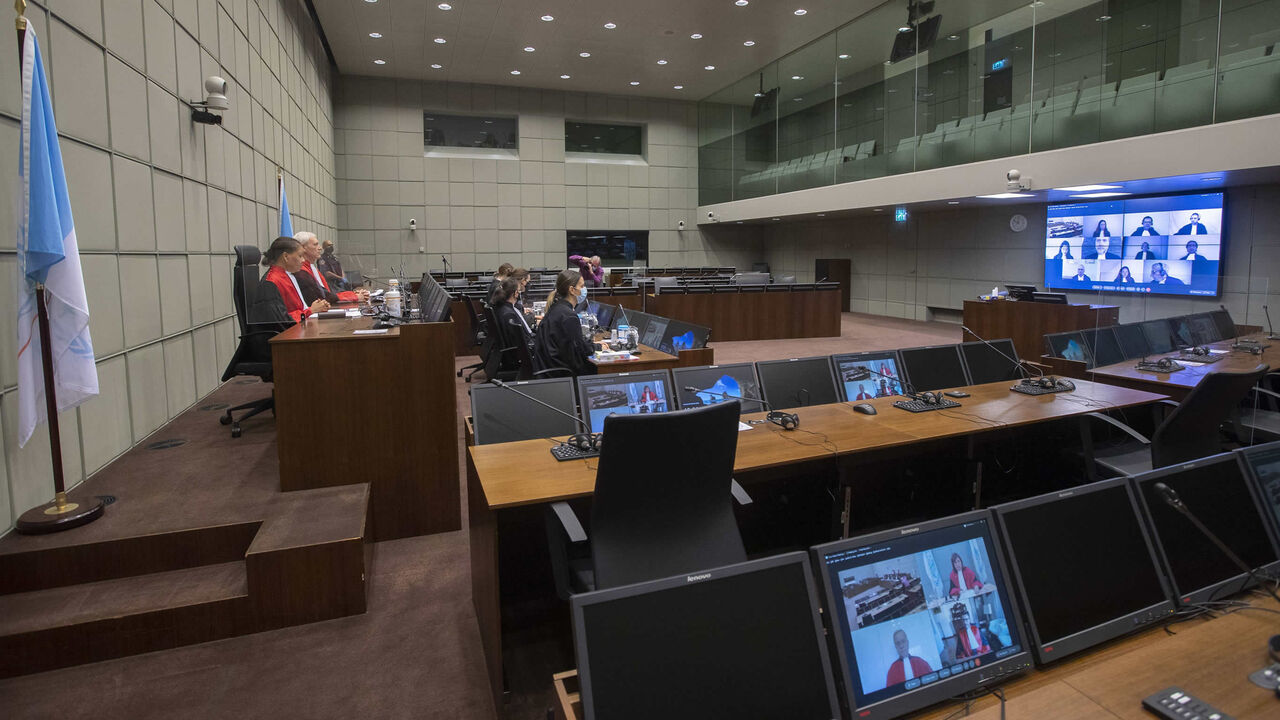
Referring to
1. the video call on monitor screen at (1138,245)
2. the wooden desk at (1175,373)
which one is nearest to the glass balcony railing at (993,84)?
the video call on monitor screen at (1138,245)

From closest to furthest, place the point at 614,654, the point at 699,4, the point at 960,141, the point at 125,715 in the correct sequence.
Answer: the point at 614,654, the point at 125,715, the point at 960,141, the point at 699,4

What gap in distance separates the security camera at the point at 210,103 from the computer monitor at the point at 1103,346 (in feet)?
21.7

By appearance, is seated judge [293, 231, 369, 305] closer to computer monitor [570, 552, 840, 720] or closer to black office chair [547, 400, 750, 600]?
black office chair [547, 400, 750, 600]

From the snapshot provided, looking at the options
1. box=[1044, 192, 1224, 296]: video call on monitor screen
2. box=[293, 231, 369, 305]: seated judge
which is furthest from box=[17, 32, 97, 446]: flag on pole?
box=[1044, 192, 1224, 296]: video call on monitor screen

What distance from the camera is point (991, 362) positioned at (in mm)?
4445

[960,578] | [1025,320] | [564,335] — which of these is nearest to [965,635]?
[960,578]

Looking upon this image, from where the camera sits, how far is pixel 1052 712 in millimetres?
1298

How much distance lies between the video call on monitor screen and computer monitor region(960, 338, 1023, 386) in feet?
15.8

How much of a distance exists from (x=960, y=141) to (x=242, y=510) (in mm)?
10134

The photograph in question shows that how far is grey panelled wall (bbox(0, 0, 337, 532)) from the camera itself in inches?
119

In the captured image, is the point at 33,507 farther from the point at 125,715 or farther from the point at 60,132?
the point at 60,132

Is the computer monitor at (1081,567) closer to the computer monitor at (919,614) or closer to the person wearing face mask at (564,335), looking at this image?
the computer monitor at (919,614)

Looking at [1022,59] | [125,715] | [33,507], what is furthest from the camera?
[1022,59]

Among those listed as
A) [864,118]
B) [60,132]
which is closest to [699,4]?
[864,118]
